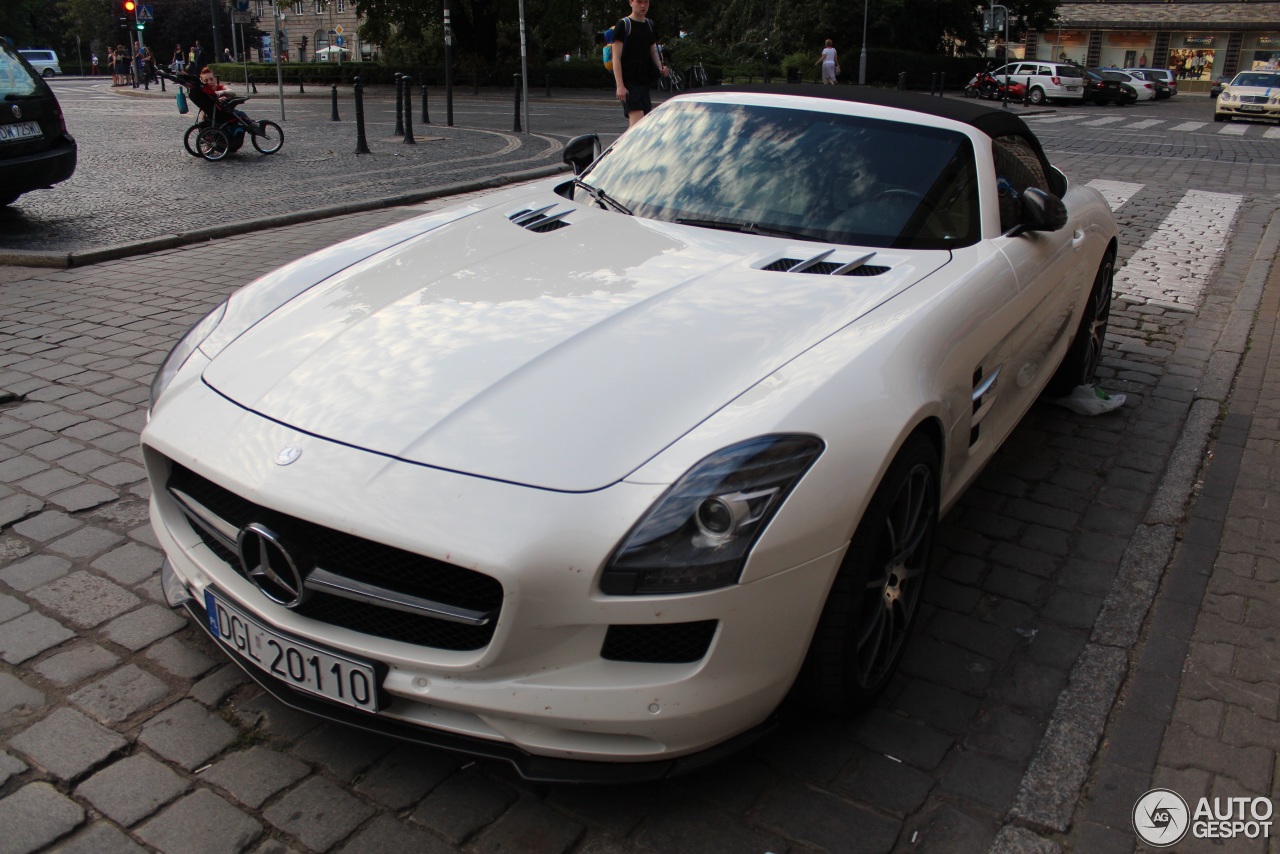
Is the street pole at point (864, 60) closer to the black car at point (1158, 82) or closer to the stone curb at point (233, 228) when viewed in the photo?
the black car at point (1158, 82)

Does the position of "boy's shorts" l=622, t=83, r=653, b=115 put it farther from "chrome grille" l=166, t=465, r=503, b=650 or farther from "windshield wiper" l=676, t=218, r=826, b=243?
"chrome grille" l=166, t=465, r=503, b=650

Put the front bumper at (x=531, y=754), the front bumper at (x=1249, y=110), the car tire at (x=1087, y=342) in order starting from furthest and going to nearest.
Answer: the front bumper at (x=1249, y=110)
the car tire at (x=1087, y=342)
the front bumper at (x=531, y=754)

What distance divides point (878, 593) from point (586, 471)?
857mm

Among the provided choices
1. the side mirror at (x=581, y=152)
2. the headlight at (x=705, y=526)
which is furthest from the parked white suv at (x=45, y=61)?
the headlight at (x=705, y=526)

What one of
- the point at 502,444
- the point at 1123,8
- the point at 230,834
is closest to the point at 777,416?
the point at 502,444

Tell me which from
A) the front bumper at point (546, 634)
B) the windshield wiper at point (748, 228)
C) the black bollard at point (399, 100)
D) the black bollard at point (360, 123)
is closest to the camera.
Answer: the front bumper at point (546, 634)

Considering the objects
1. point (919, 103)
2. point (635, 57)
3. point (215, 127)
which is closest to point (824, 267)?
point (919, 103)

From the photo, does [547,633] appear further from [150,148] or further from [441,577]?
[150,148]

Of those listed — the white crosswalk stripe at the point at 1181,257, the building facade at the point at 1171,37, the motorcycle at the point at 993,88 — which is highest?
the building facade at the point at 1171,37

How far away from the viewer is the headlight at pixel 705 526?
2000 millimetres

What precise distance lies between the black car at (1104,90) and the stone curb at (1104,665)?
37.2 m

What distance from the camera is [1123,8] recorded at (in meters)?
71.4

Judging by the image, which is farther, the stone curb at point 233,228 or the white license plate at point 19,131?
the white license plate at point 19,131

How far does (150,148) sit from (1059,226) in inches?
543
